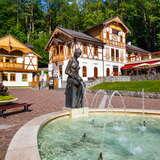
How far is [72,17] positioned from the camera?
67.3 m

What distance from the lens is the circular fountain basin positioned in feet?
19.2

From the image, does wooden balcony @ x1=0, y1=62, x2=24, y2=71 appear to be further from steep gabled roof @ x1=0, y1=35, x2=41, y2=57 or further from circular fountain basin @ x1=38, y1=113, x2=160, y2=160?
circular fountain basin @ x1=38, y1=113, x2=160, y2=160

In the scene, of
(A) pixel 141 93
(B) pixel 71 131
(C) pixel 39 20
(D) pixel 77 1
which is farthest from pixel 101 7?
(B) pixel 71 131

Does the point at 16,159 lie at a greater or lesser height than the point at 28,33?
lesser

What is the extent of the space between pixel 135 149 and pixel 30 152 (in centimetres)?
258

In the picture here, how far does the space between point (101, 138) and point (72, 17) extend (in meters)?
62.4

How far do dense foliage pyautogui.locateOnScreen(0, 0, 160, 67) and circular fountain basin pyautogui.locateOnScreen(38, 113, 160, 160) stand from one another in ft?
165

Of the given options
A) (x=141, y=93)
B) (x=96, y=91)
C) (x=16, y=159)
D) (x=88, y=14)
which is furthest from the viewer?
(x=88, y=14)

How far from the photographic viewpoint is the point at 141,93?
23234mm

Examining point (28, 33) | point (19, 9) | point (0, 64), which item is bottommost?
point (0, 64)

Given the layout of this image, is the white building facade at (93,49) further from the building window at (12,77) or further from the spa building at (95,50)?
the building window at (12,77)

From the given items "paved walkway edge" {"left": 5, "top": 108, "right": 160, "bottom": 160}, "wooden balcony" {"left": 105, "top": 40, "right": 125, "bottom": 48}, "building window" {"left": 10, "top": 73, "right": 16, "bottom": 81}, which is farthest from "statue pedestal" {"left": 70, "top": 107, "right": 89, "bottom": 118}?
"wooden balcony" {"left": 105, "top": 40, "right": 125, "bottom": 48}

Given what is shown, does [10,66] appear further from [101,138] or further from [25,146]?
[25,146]

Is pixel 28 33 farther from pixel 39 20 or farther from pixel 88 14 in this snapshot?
pixel 88 14
